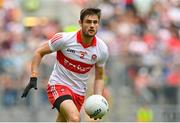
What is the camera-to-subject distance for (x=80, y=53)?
11430 millimetres

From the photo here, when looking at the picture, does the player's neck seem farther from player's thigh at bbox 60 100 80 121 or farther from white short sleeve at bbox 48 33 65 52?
player's thigh at bbox 60 100 80 121

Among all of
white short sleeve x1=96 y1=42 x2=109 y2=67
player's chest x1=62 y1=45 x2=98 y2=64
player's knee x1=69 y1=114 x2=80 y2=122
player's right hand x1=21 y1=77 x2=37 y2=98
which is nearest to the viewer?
player's knee x1=69 y1=114 x2=80 y2=122

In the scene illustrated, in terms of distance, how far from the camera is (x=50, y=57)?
58.3 feet

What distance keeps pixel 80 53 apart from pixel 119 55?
626 cm

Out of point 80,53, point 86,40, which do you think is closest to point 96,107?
point 80,53

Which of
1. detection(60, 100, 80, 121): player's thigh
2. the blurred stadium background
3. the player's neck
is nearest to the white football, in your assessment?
detection(60, 100, 80, 121): player's thigh

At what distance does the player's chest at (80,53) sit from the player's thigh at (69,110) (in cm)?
67

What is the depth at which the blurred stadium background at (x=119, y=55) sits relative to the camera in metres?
17.4

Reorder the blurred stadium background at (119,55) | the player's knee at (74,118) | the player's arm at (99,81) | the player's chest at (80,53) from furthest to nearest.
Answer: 1. the blurred stadium background at (119,55)
2. the player's arm at (99,81)
3. the player's chest at (80,53)
4. the player's knee at (74,118)

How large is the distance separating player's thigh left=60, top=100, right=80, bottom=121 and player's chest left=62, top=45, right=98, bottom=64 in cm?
67

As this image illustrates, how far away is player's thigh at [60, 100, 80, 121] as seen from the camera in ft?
35.8

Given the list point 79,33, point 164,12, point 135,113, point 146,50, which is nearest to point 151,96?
point 135,113

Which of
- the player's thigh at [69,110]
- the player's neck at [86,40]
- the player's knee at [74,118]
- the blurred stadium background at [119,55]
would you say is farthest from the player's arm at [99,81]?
the blurred stadium background at [119,55]

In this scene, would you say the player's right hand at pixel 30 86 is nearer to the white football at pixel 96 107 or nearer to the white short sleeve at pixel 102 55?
the white football at pixel 96 107
